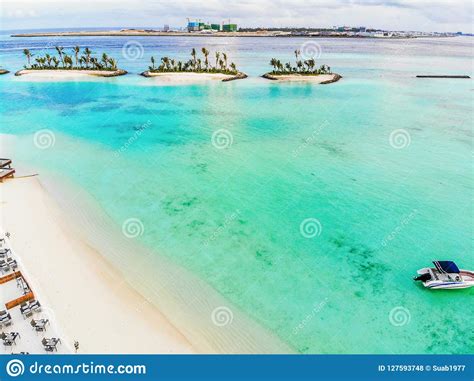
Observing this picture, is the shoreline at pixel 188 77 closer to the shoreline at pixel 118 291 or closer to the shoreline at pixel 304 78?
the shoreline at pixel 304 78

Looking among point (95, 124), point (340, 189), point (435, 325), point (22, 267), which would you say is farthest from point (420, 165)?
point (95, 124)

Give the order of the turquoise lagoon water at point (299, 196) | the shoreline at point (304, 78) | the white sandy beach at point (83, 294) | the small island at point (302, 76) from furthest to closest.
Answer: the small island at point (302, 76), the shoreline at point (304, 78), the turquoise lagoon water at point (299, 196), the white sandy beach at point (83, 294)

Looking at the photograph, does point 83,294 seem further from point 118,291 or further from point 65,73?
point 65,73

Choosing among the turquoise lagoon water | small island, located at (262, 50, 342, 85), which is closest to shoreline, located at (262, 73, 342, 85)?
small island, located at (262, 50, 342, 85)

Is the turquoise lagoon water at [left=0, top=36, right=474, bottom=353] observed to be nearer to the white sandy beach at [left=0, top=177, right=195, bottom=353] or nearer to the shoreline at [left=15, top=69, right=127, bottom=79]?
the white sandy beach at [left=0, top=177, right=195, bottom=353]

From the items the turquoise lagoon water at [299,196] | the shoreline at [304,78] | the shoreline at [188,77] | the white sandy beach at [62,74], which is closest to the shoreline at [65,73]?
the white sandy beach at [62,74]

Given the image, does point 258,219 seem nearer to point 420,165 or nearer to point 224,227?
point 224,227

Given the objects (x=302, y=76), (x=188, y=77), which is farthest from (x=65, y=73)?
(x=302, y=76)

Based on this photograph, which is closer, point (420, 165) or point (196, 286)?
point (196, 286)
